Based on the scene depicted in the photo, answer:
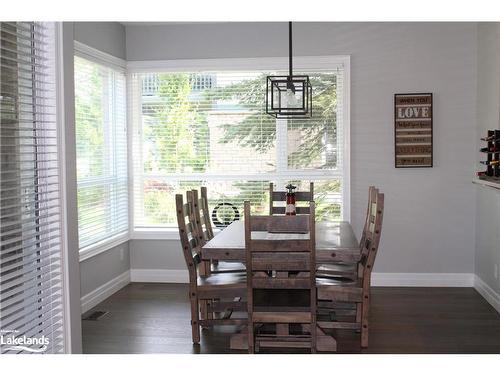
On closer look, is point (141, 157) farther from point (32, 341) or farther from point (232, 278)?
point (32, 341)

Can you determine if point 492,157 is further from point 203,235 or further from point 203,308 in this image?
point 203,308

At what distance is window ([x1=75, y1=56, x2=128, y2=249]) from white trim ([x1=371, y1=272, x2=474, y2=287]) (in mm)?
2768

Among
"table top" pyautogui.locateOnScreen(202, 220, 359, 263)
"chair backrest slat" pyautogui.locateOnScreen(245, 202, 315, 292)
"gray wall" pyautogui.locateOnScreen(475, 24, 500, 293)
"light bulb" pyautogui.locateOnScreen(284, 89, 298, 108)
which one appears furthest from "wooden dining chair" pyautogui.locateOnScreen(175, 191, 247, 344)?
"gray wall" pyautogui.locateOnScreen(475, 24, 500, 293)

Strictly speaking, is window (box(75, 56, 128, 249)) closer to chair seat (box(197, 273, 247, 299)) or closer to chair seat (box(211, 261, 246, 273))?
chair seat (box(211, 261, 246, 273))

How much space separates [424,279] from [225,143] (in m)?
2.51

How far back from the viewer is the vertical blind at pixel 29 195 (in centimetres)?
240

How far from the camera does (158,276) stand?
6531mm

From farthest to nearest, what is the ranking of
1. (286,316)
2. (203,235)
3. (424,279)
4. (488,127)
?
1. (424,279)
2. (488,127)
3. (203,235)
4. (286,316)

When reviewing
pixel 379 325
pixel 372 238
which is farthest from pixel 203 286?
pixel 379 325

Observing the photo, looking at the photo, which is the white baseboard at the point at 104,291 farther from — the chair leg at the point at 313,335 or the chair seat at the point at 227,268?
the chair leg at the point at 313,335

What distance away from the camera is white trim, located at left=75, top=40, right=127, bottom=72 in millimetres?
5277

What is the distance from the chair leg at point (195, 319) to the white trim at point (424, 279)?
247cm

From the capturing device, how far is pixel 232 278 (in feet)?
14.4

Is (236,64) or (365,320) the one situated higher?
(236,64)
